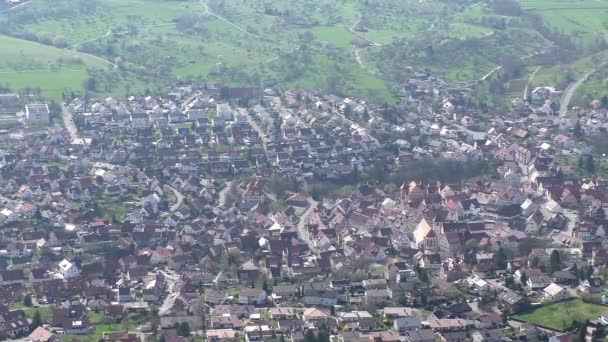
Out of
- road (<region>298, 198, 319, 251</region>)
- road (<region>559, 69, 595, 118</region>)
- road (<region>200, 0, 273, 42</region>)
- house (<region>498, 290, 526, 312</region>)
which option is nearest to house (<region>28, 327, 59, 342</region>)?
road (<region>298, 198, 319, 251</region>)

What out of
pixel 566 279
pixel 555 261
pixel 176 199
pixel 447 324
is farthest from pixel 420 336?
pixel 176 199

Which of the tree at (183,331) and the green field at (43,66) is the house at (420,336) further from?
the green field at (43,66)

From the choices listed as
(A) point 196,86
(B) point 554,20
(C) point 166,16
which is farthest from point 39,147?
(B) point 554,20

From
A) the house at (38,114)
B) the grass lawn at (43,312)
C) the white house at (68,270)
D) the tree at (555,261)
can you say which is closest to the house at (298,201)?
the white house at (68,270)

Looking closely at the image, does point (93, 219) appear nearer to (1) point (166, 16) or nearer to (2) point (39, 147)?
(2) point (39, 147)

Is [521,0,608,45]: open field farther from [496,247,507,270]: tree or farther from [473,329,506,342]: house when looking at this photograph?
[473,329,506,342]: house
